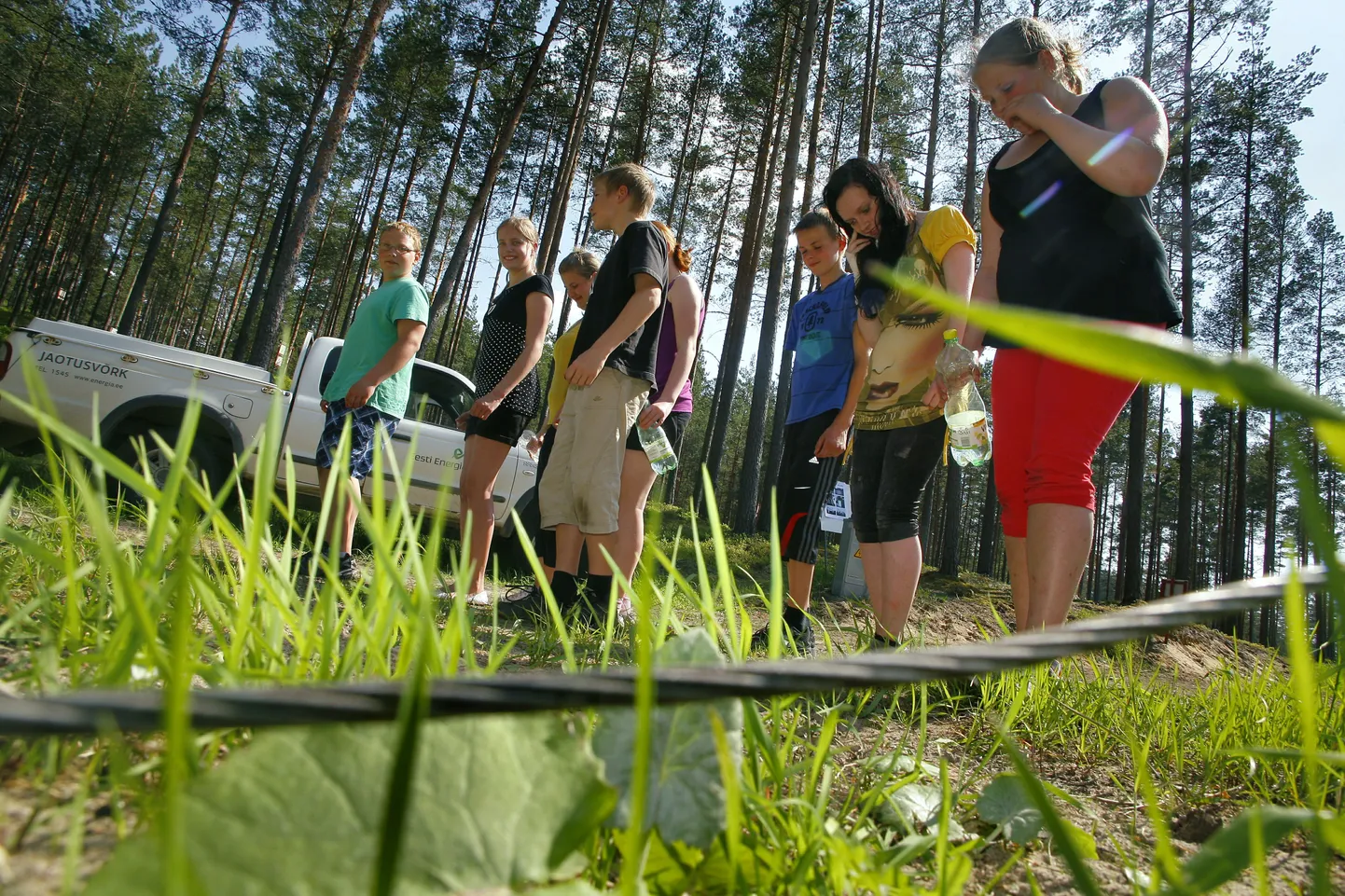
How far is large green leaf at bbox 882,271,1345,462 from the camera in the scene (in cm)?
28

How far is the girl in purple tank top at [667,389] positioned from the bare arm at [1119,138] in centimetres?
165

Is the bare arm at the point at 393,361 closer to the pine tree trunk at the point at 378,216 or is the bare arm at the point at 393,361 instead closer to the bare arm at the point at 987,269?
the bare arm at the point at 987,269

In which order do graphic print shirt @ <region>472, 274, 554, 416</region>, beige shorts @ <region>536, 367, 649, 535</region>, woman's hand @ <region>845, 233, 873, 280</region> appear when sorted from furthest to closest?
graphic print shirt @ <region>472, 274, 554, 416</region> < beige shorts @ <region>536, 367, 649, 535</region> < woman's hand @ <region>845, 233, 873, 280</region>

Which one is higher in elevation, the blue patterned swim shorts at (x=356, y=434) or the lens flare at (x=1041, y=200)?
the lens flare at (x=1041, y=200)

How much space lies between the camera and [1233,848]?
49 centimetres

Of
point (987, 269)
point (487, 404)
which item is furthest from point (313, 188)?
point (987, 269)

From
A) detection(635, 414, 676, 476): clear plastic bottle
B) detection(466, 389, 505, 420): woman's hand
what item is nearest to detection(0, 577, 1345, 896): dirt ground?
detection(635, 414, 676, 476): clear plastic bottle

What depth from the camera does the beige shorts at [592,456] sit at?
2943 millimetres

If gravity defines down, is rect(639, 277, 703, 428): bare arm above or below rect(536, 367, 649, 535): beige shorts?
above

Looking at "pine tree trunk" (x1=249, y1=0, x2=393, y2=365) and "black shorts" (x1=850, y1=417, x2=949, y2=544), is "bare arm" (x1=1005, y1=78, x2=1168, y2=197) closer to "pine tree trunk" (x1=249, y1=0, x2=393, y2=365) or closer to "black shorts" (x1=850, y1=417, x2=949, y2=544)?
"black shorts" (x1=850, y1=417, x2=949, y2=544)

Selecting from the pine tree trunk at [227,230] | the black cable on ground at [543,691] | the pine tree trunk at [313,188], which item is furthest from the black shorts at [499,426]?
the pine tree trunk at [227,230]

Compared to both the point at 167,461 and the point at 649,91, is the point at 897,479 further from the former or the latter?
the point at 649,91

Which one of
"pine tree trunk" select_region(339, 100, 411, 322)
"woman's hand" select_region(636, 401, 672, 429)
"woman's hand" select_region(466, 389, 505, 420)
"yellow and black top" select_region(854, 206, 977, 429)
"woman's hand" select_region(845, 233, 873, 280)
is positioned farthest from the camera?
"pine tree trunk" select_region(339, 100, 411, 322)

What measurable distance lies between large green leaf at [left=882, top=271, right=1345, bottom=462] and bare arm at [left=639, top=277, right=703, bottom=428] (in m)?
2.82
